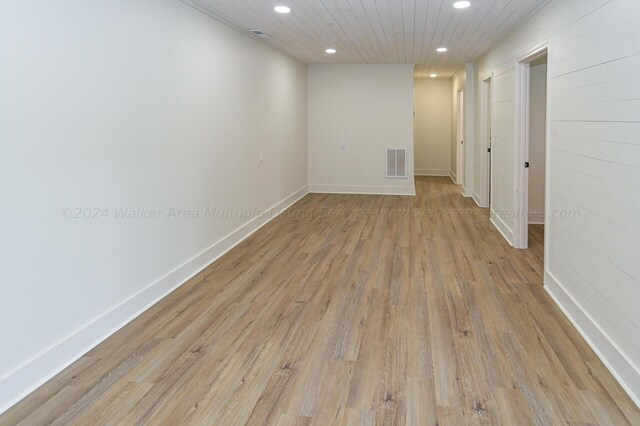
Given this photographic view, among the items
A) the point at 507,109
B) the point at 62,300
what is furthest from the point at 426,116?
the point at 62,300

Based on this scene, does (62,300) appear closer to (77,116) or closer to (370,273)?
(77,116)

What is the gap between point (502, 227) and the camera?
245 inches

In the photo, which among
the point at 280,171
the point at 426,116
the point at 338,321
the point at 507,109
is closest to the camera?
the point at 338,321

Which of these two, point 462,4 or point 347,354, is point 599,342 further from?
point 462,4

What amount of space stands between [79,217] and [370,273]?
8.27 ft

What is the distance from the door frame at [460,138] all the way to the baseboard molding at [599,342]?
6.49 m

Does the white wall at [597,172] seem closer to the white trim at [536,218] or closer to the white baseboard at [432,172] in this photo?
the white trim at [536,218]

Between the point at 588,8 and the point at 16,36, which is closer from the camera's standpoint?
the point at 16,36

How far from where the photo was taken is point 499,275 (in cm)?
453

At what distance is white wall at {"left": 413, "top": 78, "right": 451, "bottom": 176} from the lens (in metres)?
12.1

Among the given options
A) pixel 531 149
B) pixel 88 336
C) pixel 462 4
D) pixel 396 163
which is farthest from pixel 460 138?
pixel 88 336

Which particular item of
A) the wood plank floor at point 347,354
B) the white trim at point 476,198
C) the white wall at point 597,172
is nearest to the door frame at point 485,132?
the white trim at point 476,198

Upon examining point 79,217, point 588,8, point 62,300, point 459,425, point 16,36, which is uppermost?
point 588,8

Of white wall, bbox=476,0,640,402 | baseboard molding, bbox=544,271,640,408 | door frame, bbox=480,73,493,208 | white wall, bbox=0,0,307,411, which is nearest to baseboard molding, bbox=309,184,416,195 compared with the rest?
door frame, bbox=480,73,493,208
